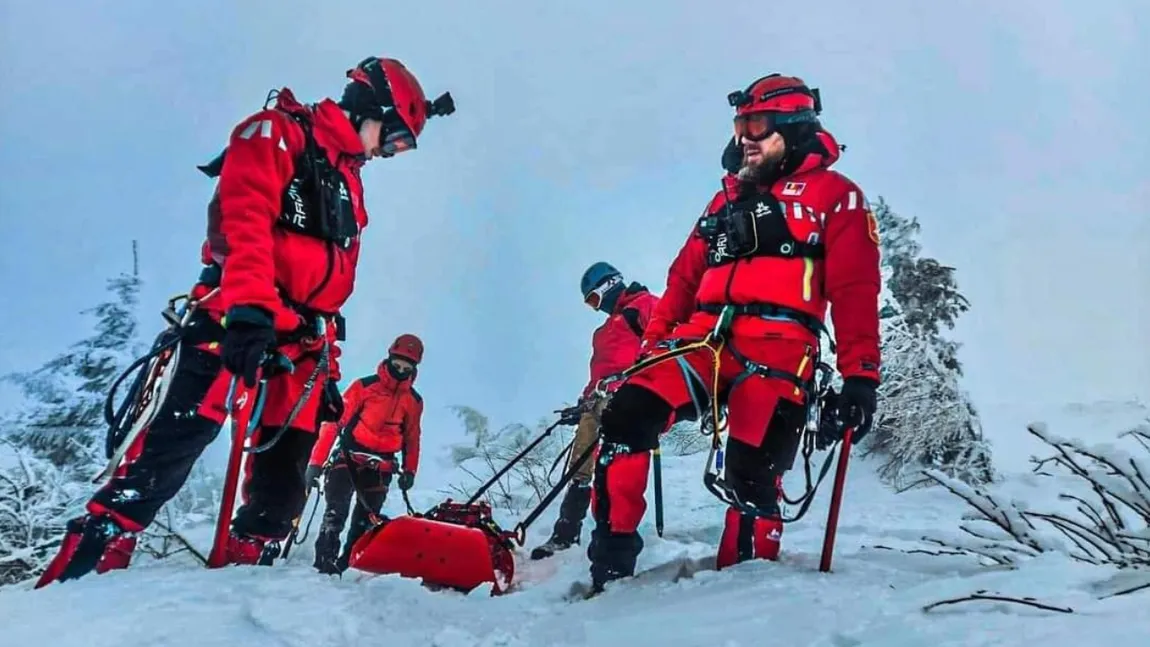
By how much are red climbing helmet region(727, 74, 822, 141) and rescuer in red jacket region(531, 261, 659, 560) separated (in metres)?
2.42

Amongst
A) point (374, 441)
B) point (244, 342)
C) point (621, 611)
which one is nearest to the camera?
point (621, 611)

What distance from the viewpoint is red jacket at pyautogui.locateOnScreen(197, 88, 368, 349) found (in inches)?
114

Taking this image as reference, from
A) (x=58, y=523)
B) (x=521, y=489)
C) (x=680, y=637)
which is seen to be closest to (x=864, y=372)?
(x=680, y=637)

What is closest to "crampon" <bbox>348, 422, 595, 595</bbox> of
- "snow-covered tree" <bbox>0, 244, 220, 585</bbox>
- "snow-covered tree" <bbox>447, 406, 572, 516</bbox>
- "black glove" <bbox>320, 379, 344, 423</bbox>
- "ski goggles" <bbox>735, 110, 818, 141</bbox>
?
"black glove" <bbox>320, 379, 344, 423</bbox>

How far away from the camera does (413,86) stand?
3865 mm

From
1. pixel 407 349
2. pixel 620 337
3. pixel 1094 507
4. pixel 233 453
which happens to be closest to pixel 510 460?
pixel 407 349

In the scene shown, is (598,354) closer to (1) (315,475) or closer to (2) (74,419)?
(1) (315,475)

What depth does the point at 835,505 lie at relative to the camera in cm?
320

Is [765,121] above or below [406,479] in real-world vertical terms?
above

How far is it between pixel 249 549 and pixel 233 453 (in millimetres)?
715

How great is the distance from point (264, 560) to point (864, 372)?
8.87ft

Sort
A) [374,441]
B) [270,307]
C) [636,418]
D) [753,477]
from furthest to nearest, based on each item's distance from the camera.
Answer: [374,441]
[753,477]
[636,418]
[270,307]

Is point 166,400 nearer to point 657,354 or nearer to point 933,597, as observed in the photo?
point 657,354

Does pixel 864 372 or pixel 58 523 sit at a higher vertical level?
pixel 864 372
